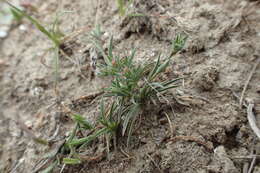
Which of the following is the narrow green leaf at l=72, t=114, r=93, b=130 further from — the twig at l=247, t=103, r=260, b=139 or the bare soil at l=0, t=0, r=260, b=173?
the twig at l=247, t=103, r=260, b=139

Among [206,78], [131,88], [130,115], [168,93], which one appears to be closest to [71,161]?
[130,115]

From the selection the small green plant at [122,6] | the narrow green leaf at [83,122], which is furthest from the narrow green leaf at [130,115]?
the small green plant at [122,6]

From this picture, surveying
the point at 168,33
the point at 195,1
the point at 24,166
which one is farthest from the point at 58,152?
the point at 195,1

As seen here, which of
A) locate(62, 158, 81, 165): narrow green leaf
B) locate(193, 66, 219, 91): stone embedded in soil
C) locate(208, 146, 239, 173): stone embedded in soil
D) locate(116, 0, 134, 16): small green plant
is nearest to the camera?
locate(208, 146, 239, 173): stone embedded in soil

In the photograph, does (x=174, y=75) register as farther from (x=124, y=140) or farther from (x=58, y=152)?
(x=58, y=152)

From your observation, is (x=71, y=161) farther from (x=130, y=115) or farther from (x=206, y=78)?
(x=206, y=78)

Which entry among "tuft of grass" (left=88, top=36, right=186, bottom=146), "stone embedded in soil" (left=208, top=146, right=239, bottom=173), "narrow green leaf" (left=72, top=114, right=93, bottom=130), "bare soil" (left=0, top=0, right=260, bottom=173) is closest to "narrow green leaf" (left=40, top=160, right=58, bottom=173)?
"bare soil" (left=0, top=0, right=260, bottom=173)

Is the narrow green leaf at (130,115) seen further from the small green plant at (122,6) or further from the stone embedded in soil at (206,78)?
the small green plant at (122,6)
